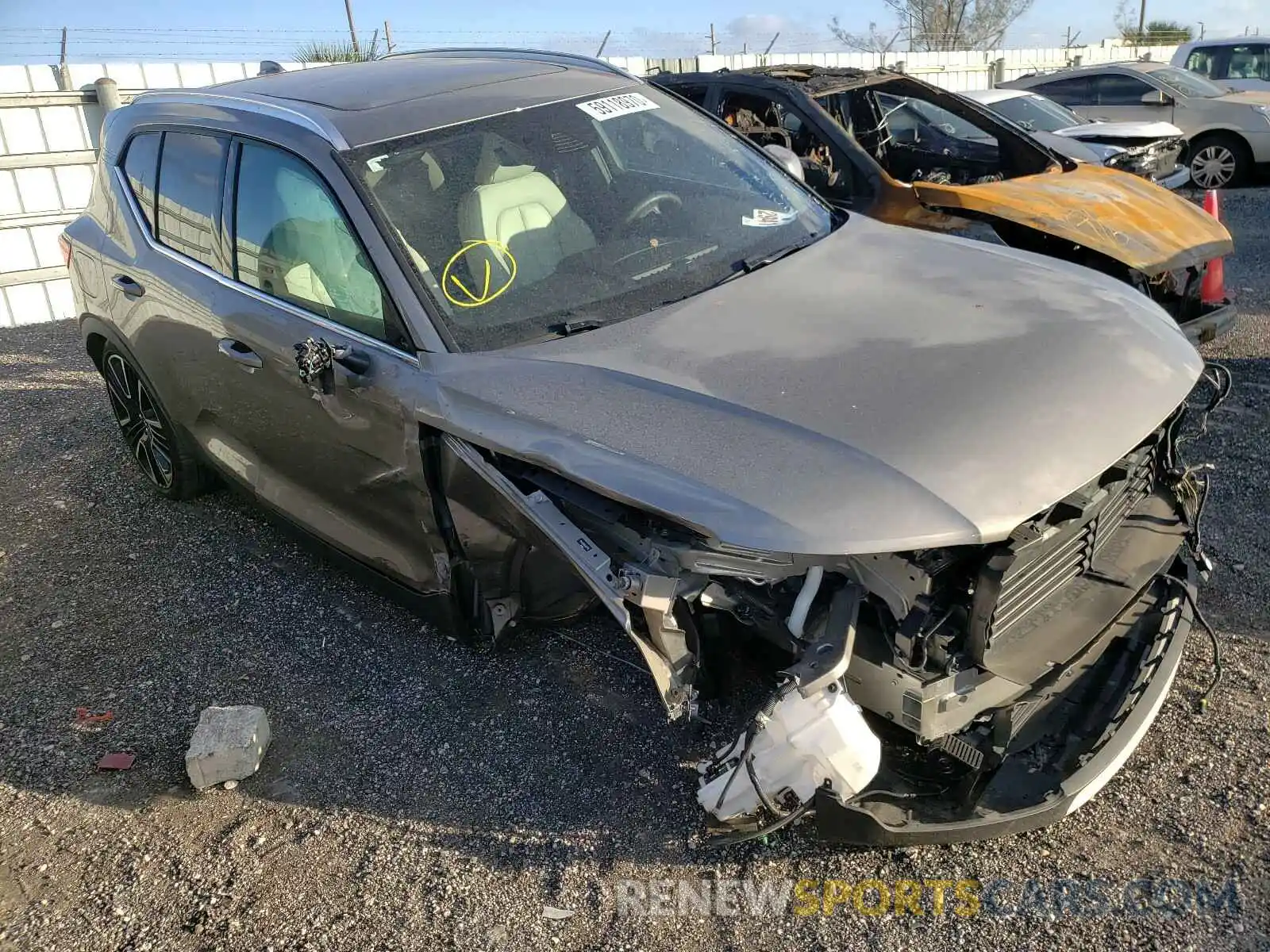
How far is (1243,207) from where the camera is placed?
35.5ft

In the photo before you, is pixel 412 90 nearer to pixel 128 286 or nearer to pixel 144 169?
pixel 144 169

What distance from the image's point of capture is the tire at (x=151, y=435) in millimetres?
4715

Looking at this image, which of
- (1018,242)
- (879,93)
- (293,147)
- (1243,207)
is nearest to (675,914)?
(293,147)

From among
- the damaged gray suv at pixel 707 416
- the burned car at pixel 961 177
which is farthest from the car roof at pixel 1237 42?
the damaged gray suv at pixel 707 416

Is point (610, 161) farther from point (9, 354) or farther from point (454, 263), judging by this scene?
point (9, 354)

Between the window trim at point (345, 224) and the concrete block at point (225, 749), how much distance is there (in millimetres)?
1305

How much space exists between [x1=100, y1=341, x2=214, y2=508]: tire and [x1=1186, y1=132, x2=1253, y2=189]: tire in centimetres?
1188

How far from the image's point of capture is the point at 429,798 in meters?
3.02

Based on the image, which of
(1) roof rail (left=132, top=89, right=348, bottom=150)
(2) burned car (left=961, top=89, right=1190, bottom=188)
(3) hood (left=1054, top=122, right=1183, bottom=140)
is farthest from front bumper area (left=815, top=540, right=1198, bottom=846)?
(3) hood (left=1054, top=122, right=1183, bottom=140)

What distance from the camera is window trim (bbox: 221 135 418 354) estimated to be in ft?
10.1

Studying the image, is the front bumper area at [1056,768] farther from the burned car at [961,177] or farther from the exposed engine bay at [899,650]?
the burned car at [961,177]

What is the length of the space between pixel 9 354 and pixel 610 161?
265 inches

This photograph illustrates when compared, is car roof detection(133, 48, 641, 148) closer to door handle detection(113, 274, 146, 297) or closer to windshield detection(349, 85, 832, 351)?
windshield detection(349, 85, 832, 351)

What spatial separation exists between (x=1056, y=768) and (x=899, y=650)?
0.52 m
